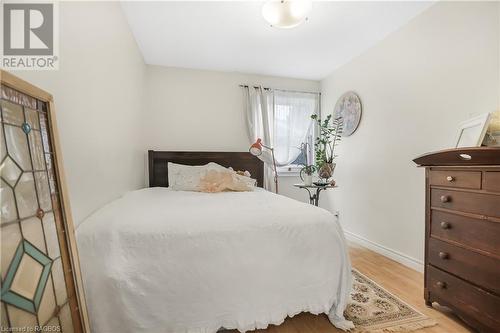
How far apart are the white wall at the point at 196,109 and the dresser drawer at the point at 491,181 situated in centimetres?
282

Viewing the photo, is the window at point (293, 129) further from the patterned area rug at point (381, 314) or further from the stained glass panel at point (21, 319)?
the stained glass panel at point (21, 319)

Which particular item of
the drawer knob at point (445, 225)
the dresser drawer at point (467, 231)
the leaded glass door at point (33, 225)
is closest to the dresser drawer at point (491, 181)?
the dresser drawer at point (467, 231)

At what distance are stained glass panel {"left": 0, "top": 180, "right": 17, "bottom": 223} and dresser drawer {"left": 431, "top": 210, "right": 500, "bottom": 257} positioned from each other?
2092 millimetres

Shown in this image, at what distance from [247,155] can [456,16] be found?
2.60 meters

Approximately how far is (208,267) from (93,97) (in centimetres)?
130

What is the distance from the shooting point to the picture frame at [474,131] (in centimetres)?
158

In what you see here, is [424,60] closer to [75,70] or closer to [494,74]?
[494,74]

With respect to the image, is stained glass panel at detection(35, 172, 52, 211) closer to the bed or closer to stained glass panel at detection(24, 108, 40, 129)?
stained glass panel at detection(24, 108, 40, 129)

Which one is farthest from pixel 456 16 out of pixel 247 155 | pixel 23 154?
pixel 23 154

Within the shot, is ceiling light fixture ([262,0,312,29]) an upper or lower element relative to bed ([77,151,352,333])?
upper

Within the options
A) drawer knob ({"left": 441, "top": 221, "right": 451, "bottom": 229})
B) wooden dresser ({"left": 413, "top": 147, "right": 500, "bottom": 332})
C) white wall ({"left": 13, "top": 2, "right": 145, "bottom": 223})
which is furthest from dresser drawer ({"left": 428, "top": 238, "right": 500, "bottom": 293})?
white wall ({"left": 13, "top": 2, "right": 145, "bottom": 223})

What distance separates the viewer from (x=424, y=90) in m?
2.28

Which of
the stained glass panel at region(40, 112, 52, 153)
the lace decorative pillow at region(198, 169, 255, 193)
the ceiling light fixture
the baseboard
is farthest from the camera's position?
the lace decorative pillow at region(198, 169, 255, 193)

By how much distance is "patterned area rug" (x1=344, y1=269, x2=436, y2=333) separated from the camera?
4.95ft
